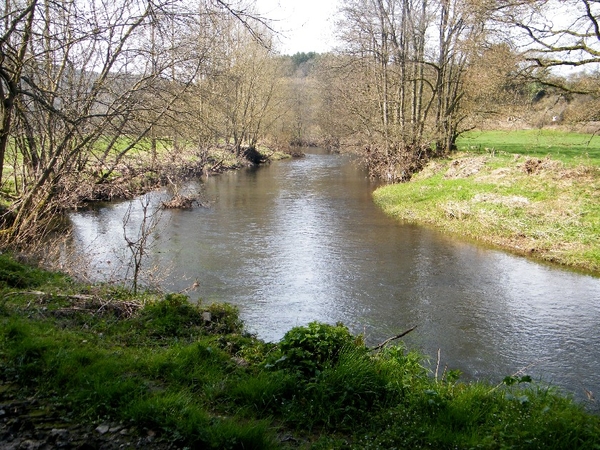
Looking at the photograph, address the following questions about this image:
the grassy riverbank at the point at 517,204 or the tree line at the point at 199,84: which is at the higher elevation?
A: the tree line at the point at 199,84

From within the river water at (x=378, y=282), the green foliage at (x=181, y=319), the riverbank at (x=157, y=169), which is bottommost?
the river water at (x=378, y=282)

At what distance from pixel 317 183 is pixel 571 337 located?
20465 mm

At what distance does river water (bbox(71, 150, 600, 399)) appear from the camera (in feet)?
26.4

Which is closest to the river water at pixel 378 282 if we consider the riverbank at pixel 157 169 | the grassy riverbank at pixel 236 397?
the riverbank at pixel 157 169

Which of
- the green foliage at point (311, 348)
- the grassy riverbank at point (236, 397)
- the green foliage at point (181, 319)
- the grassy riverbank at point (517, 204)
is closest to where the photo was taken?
the grassy riverbank at point (236, 397)

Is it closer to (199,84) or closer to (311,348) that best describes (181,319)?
(311,348)

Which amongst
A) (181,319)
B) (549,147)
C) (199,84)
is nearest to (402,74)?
(549,147)

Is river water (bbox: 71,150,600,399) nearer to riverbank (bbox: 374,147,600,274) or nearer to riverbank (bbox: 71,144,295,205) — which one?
riverbank (bbox: 374,147,600,274)

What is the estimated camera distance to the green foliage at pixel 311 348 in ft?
16.7

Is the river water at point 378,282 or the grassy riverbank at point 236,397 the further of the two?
the river water at point 378,282

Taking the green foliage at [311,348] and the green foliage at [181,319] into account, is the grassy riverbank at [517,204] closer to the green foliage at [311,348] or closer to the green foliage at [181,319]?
the green foliage at [311,348]

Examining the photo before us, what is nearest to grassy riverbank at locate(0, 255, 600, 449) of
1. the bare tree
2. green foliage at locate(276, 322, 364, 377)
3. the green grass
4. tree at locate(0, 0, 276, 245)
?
green foliage at locate(276, 322, 364, 377)

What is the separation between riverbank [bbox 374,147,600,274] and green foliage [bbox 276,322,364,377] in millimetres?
9814

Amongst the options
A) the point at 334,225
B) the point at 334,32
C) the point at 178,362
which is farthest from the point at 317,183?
the point at 178,362
